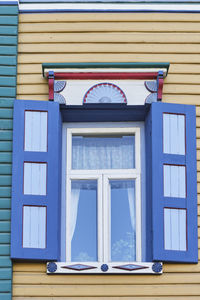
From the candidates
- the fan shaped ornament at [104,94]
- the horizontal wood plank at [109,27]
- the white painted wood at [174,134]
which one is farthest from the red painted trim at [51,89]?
the white painted wood at [174,134]

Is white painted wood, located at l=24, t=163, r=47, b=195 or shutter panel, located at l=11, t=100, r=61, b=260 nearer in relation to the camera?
shutter panel, located at l=11, t=100, r=61, b=260

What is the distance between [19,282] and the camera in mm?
7391

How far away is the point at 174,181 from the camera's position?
7629 millimetres

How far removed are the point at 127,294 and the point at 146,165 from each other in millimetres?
1196

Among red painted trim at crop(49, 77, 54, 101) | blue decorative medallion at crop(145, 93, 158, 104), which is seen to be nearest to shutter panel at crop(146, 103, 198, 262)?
blue decorative medallion at crop(145, 93, 158, 104)

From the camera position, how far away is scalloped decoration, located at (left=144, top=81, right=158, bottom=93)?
791cm

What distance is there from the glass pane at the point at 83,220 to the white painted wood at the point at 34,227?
0.39m

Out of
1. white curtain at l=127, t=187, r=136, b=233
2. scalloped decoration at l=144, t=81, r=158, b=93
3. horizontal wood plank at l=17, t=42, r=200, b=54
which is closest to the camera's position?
white curtain at l=127, t=187, r=136, b=233

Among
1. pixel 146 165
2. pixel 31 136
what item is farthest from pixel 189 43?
pixel 31 136

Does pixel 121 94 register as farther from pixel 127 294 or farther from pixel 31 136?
pixel 127 294

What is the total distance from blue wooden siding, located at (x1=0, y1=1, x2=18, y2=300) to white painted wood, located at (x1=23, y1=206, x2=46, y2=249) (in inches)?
6.1

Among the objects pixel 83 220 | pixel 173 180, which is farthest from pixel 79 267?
pixel 173 180

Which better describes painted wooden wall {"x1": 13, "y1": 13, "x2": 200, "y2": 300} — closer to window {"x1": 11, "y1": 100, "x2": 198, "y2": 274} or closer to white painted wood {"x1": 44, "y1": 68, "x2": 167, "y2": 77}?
white painted wood {"x1": 44, "y1": 68, "x2": 167, "y2": 77}

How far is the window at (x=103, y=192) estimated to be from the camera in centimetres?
771
